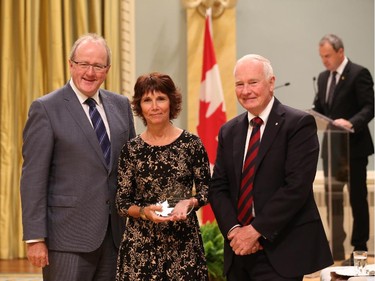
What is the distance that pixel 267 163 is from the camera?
3396 millimetres

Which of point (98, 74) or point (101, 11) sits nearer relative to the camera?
point (98, 74)

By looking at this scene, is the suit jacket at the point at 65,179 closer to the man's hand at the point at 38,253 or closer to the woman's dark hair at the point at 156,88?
the man's hand at the point at 38,253

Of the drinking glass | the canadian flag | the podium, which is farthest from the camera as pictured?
the canadian flag

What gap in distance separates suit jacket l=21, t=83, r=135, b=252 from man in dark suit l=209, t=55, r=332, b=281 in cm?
62

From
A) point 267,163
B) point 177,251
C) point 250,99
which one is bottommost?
point 177,251

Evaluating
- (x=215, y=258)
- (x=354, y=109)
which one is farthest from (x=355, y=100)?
(x=215, y=258)

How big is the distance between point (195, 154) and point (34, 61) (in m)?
4.17

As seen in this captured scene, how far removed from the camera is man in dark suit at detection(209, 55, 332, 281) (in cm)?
333

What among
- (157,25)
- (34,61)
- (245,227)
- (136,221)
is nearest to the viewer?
(245,227)

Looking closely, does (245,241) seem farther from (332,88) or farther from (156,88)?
(332,88)

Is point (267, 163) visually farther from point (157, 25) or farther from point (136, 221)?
point (157, 25)

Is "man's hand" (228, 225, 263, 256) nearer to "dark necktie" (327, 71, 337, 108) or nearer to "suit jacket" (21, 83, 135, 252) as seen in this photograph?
"suit jacket" (21, 83, 135, 252)

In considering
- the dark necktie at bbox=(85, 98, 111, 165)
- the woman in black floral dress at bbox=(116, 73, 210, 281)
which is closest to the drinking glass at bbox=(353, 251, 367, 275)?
the woman in black floral dress at bbox=(116, 73, 210, 281)

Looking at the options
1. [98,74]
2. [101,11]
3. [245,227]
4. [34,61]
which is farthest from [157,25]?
[245,227]
